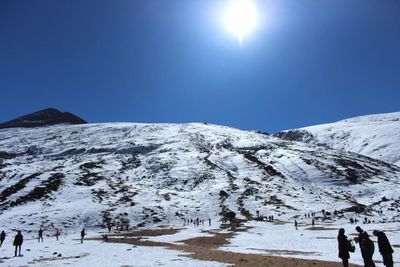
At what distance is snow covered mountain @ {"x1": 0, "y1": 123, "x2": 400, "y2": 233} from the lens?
273 feet

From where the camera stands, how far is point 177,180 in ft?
366

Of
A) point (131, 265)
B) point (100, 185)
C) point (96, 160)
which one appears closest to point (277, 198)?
point (100, 185)

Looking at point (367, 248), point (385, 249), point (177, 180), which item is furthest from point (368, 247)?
point (177, 180)

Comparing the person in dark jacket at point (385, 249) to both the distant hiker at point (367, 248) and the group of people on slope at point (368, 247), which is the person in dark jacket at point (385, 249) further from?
the distant hiker at point (367, 248)

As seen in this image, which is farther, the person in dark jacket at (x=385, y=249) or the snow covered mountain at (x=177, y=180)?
the snow covered mountain at (x=177, y=180)

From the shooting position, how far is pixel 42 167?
381 feet

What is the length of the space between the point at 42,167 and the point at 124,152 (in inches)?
1360

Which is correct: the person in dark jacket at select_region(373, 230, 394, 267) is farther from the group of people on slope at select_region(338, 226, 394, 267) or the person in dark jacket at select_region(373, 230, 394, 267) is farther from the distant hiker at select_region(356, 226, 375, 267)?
the distant hiker at select_region(356, 226, 375, 267)

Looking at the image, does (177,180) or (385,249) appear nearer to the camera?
(385,249)

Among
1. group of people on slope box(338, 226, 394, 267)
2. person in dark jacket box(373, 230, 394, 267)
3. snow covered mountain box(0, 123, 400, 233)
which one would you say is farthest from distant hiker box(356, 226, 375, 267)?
snow covered mountain box(0, 123, 400, 233)

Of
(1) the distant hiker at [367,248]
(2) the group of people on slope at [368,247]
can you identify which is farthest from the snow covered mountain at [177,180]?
(1) the distant hiker at [367,248]

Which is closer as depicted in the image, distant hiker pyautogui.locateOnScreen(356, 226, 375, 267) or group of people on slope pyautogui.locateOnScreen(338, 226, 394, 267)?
group of people on slope pyautogui.locateOnScreen(338, 226, 394, 267)

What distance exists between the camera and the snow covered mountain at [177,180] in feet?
273

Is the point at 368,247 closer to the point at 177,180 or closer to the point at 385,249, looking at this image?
the point at 385,249
